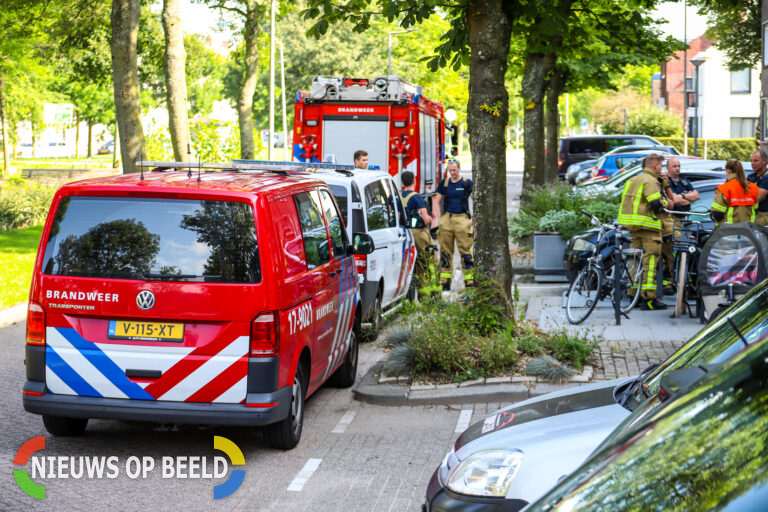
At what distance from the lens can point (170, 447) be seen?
22.6 ft

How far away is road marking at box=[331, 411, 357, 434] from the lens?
Result: 7508mm

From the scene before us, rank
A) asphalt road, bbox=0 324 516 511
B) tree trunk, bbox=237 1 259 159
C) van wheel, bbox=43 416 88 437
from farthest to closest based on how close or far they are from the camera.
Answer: tree trunk, bbox=237 1 259 159 < van wheel, bbox=43 416 88 437 < asphalt road, bbox=0 324 516 511

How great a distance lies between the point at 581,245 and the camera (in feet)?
43.2

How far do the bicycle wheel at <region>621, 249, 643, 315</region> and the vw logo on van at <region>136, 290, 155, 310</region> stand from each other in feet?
22.5

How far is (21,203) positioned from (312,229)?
18442 millimetres

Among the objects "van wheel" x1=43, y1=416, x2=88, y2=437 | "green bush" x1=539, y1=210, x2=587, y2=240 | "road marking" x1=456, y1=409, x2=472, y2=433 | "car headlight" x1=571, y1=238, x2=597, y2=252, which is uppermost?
"green bush" x1=539, y1=210, x2=587, y2=240

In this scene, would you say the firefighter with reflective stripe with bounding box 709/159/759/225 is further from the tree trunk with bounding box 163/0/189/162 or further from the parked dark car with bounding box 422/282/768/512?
the tree trunk with bounding box 163/0/189/162

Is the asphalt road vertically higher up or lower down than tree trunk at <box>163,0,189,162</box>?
lower down

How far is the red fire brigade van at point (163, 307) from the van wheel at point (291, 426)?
8.2 inches

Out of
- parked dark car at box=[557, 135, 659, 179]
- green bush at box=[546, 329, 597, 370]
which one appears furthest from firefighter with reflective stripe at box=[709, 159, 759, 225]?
parked dark car at box=[557, 135, 659, 179]

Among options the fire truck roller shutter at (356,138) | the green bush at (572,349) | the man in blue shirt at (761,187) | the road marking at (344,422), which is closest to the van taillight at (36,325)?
the road marking at (344,422)

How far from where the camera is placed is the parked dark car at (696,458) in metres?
1.74

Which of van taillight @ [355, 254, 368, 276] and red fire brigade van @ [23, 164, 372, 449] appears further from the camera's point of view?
van taillight @ [355, 254, 368, 276]

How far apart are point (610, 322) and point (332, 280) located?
4.47 m
